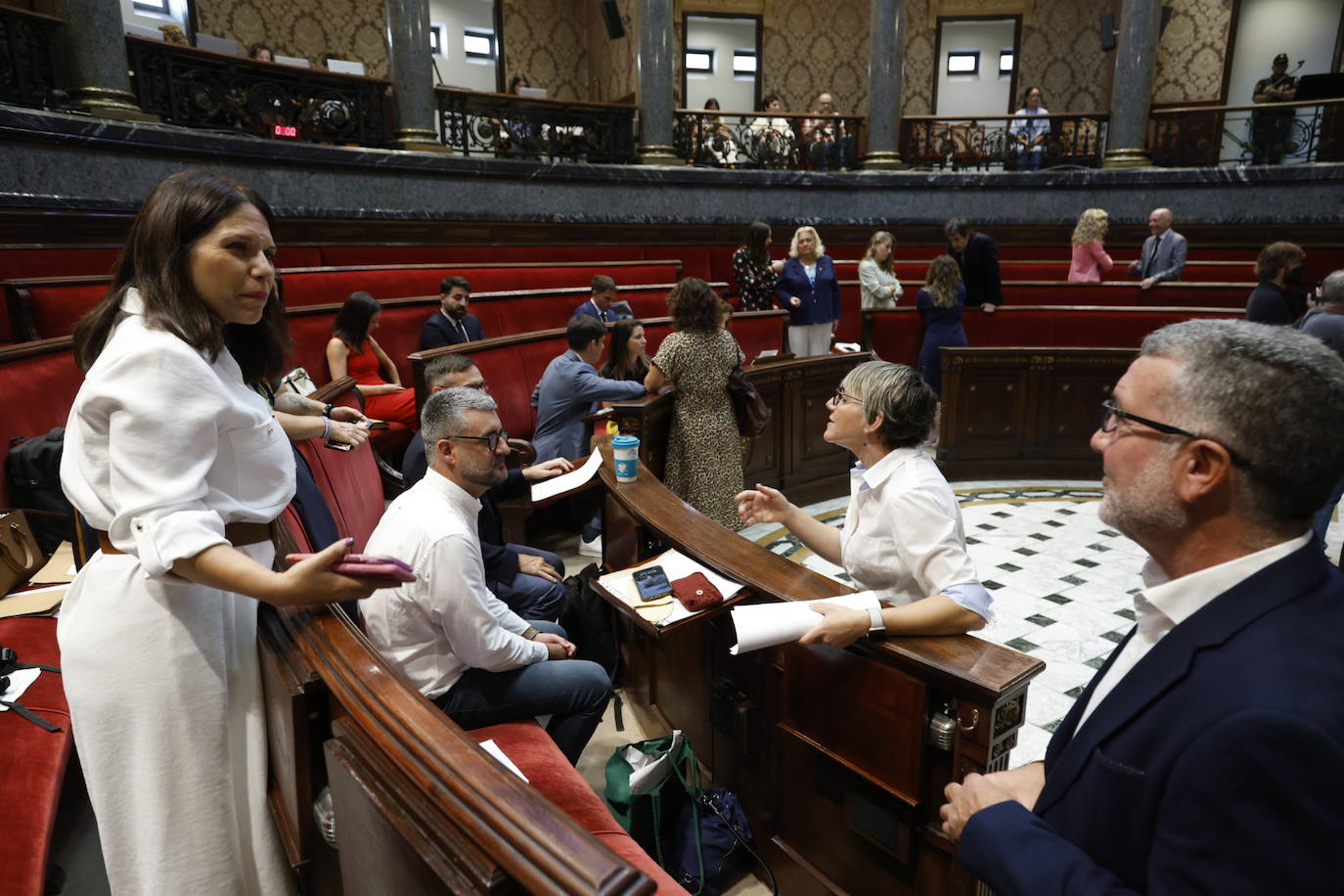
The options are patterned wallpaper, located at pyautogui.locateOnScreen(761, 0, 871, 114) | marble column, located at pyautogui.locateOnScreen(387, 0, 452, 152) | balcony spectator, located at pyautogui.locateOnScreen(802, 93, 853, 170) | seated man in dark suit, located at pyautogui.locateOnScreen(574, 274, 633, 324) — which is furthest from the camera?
patterned wallpaper, located at pyautogui.locateOnScreen(761, 0, 871, 114)

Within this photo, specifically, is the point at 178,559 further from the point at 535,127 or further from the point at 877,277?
the point at 535,127

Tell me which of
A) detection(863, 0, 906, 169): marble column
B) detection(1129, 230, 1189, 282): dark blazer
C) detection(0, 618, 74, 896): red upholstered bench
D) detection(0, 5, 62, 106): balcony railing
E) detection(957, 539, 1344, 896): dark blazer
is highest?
detection(863, 0, 906, 169): marble column

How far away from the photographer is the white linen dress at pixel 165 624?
113 centimetres

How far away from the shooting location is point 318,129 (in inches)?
298

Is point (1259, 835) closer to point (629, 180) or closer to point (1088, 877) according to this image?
point (1088, 877)

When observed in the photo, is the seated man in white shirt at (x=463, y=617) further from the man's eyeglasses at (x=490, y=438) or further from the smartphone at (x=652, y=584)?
the smartphone at (x=652, y=584)

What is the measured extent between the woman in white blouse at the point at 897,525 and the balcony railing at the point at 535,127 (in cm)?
750

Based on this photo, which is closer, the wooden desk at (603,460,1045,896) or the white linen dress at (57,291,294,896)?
the white linen dress at (57,291,294,896)

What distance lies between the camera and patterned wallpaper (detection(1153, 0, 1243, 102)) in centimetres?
1233

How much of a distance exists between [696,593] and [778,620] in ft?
1.37

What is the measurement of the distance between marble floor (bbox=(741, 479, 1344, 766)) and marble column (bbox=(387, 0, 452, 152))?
18.0 ft

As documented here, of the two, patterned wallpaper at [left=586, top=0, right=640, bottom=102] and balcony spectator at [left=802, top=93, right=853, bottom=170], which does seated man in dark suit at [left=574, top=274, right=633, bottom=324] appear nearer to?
balcony spectator at [left=802, top=93, right=853, bottom=170]

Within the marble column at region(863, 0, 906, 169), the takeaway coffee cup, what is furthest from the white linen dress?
the marble column at region(863, 0, 906, 169)

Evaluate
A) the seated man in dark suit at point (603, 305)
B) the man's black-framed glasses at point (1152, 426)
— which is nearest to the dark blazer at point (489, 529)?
the man's black-framed glasses at point (1152, 426)
